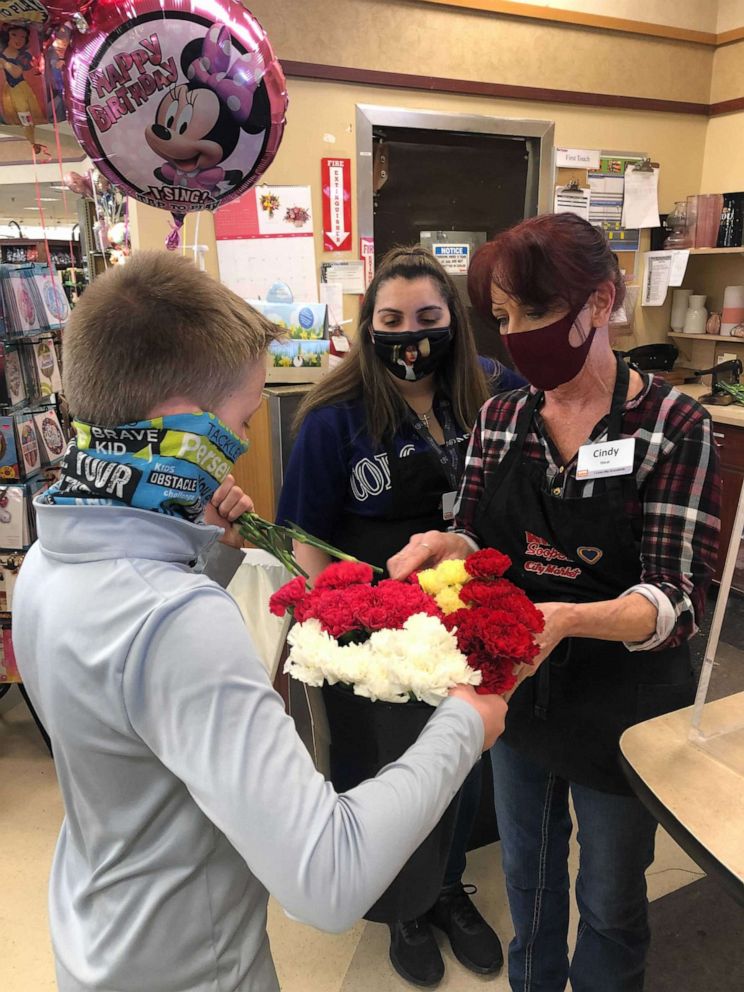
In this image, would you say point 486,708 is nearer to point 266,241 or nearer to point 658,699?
point 658,699

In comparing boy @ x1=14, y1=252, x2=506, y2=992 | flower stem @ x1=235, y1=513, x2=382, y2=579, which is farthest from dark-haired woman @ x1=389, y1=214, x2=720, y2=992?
boy @ x1=14, y1=252, x2=506, y2=992

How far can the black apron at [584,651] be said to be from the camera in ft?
4.09

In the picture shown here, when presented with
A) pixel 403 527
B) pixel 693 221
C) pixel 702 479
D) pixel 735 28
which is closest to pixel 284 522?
pixel 403 527

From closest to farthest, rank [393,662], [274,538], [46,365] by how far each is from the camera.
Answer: [393,662]
[274,538]
[46,365]

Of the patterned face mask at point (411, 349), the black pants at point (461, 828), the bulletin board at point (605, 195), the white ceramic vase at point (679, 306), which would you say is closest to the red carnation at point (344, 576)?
the patterned face mask at point (411, 349)

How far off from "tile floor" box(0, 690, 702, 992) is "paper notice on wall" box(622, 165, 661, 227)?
3278 millimetres

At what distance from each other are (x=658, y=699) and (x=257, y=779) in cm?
91

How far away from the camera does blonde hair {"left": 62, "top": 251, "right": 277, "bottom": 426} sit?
2.44 ft

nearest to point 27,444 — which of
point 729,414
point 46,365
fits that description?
point 46,365

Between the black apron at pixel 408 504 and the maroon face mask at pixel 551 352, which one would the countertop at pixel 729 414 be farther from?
the maroon face mask at pixel 551 352

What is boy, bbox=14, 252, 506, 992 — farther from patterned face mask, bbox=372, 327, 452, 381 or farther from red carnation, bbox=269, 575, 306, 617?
patterned face mask, bbox=372, 327, 452, 381

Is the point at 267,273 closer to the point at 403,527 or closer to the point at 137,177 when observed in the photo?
the point at 137,177

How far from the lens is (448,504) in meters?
1.70

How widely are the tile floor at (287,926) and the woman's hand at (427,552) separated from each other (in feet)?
3.92
